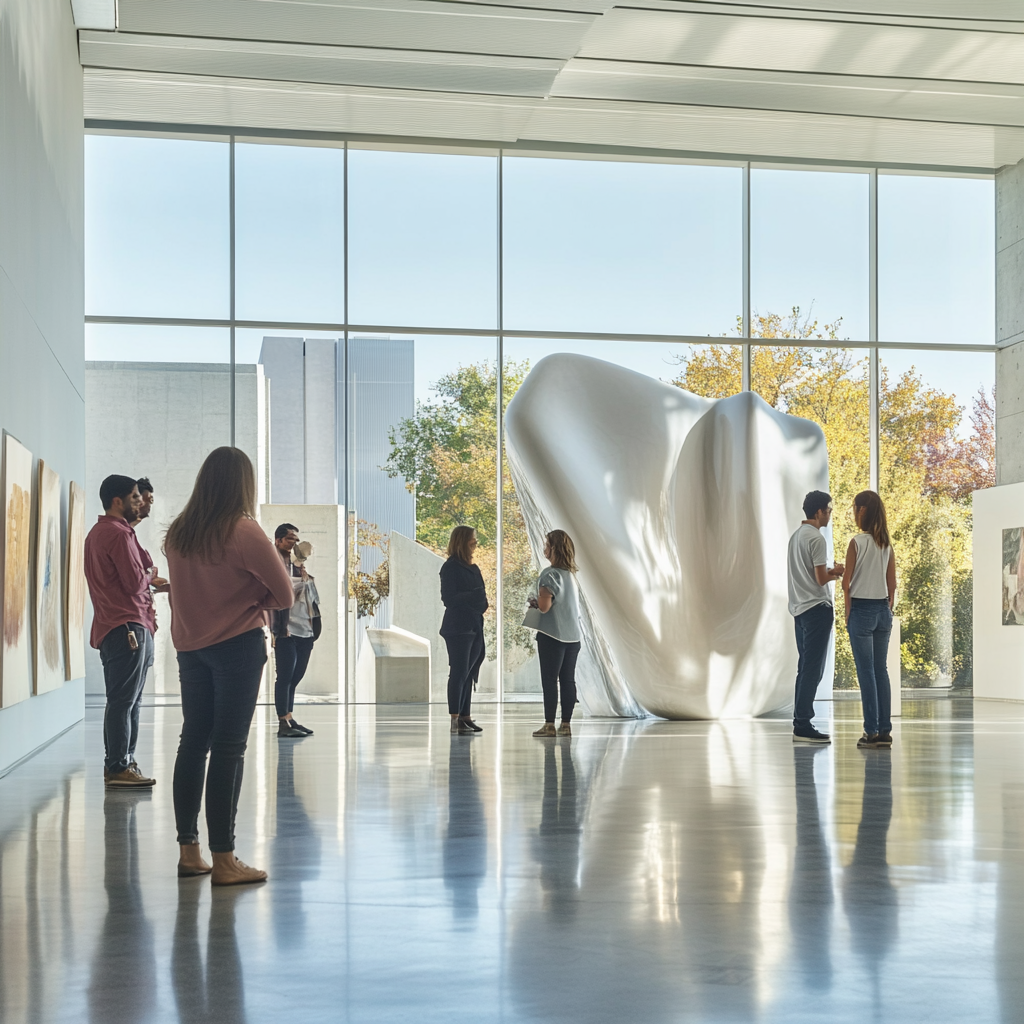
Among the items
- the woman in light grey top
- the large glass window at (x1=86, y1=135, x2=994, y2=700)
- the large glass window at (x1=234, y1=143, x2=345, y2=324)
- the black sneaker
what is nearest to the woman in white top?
the black sneaker

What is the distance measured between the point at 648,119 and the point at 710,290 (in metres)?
2.32

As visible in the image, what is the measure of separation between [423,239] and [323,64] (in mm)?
2915

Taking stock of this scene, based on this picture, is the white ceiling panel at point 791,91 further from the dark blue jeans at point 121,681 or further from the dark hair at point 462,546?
the dark blue jeans at point 121,681

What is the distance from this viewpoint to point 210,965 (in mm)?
3043

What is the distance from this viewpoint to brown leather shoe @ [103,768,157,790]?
6.43 meters

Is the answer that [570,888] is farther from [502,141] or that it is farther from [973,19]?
[502,141]

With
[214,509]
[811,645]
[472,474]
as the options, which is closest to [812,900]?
[214,509]

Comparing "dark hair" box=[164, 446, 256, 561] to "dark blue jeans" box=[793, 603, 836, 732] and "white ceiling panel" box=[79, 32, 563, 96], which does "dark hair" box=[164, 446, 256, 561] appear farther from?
"white ceiling panel" box=[79, 32, 563, 96]

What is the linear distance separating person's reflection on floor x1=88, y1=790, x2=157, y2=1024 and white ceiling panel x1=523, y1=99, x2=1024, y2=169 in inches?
441

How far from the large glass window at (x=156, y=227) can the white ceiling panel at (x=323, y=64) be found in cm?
199

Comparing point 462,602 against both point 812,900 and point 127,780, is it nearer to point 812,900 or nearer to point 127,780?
point 127,780

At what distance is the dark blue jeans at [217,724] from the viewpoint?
13.2ft

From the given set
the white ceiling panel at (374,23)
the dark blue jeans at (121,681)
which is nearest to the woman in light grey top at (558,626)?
the dark blue jeans at (121,681)

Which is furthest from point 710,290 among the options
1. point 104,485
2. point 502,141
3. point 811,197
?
point 104,485
